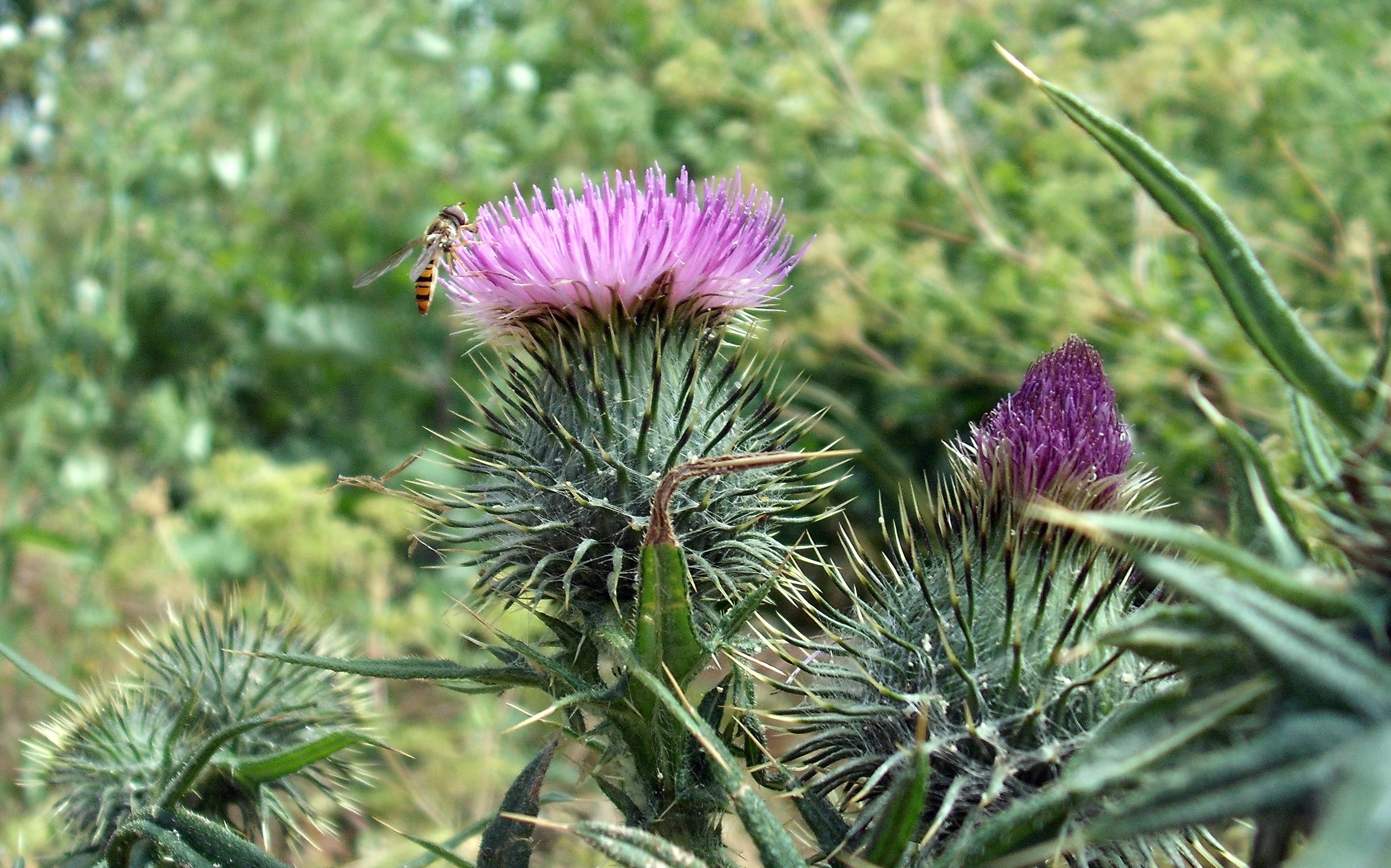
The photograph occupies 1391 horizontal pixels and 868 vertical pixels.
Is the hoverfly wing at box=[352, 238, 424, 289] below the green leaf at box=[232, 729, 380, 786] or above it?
above

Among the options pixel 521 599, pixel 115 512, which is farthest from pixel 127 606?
pixel 521 599

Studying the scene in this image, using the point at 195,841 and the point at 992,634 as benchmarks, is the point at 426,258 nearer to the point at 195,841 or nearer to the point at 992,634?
the point at 195,841

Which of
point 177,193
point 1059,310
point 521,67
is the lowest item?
point 1059,310

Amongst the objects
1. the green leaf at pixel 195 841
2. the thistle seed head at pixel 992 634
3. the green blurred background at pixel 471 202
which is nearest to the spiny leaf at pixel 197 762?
the green leaf at pixel 195 841

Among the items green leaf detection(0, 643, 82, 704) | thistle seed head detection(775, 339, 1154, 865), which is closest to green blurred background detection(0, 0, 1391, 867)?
green leaf detection(0, 643, 82, 704)

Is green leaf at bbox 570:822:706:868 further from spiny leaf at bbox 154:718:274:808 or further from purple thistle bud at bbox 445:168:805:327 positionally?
purple thistle bud at bbox 445:168:805:327

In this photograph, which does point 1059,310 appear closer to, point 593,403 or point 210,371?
Result: point 593,403
